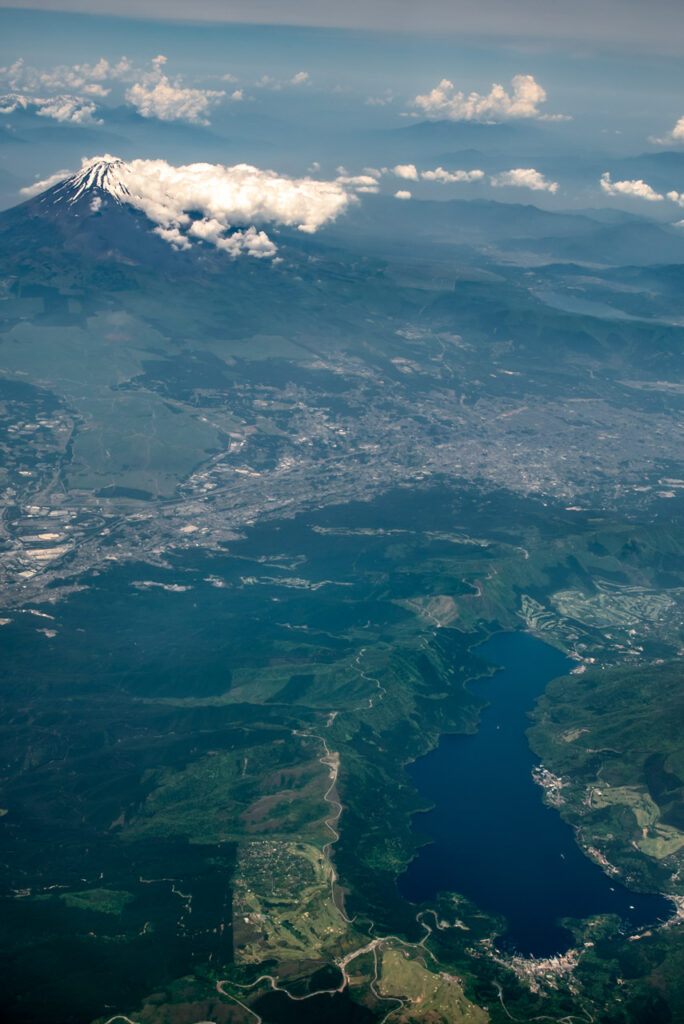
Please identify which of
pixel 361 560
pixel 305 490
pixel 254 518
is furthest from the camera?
pixel 305 490

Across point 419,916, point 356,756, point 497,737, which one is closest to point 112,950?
point 419,916

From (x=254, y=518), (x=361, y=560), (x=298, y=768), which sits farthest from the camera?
(x=254, y=518)

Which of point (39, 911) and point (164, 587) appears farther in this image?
point (164, 587)

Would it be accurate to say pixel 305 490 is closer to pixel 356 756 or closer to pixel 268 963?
pixel 356 756

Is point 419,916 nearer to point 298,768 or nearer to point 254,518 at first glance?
point 298,768

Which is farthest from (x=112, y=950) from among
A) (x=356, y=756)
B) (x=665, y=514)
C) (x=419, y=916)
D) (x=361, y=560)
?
(x=665, y=514)

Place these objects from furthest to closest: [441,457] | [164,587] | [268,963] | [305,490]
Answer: [441,457], [305,490], [164,587], [268,963]
